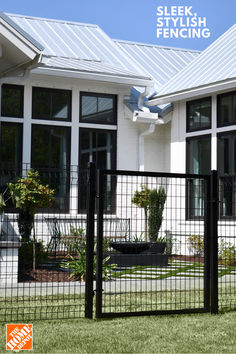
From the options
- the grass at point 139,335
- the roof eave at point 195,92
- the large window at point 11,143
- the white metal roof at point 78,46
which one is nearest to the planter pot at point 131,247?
the grass at point 139,335

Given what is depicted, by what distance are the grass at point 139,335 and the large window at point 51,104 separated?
28.3 ft

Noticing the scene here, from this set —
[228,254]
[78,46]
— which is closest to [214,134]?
[228,254]

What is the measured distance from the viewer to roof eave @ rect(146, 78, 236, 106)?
13.1 m

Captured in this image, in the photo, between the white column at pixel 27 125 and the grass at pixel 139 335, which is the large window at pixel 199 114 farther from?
the grass at pixel 139 335

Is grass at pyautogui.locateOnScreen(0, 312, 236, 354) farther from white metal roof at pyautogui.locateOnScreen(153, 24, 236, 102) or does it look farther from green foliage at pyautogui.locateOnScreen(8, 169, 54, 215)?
white metal roof at pyautogui.locateOnScreen(153, 24, 236, 102)

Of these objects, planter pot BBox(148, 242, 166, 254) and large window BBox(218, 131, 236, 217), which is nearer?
planter pot BBox(148, 242, 166, 254)

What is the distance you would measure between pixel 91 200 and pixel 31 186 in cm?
364

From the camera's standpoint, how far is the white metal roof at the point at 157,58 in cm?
1738

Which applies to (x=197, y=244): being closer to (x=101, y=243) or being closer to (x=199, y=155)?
(x=199, y=155)

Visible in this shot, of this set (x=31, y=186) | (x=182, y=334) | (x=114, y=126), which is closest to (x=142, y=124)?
(x=114, y=126)

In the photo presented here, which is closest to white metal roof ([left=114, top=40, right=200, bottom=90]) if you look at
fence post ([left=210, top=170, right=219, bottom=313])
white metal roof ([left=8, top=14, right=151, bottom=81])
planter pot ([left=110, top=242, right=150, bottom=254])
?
white metal roof ([left=8, top=14, right=151, bottom=81])

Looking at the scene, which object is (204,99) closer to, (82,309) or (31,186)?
(31,186)

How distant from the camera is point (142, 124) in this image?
1529 cm

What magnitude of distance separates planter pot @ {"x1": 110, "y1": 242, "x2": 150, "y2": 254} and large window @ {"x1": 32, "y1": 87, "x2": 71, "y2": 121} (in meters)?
5.80
